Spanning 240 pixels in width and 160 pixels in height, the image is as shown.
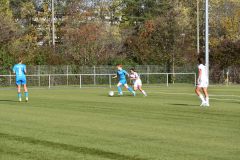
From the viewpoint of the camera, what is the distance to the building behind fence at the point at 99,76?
54219 millimetres

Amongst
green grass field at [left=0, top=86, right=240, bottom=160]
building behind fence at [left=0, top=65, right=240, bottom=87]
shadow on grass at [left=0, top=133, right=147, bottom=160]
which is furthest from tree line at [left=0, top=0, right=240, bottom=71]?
shadow on grass at [left=0, top=133, right=147, bottom=160]

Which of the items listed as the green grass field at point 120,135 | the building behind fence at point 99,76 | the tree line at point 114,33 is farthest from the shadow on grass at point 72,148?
the tree line at point 114,33

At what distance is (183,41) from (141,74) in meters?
13.0

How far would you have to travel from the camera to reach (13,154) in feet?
35.7

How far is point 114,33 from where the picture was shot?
78.2 meters

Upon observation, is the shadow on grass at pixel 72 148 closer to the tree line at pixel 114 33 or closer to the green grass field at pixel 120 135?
the green grass field at pixel 120 135

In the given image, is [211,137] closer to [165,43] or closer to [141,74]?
[141,74]

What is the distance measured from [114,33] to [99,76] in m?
22.2

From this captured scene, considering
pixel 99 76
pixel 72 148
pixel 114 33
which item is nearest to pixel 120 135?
pixel 72 148

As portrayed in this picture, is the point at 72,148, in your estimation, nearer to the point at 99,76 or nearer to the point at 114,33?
the point at 99,76

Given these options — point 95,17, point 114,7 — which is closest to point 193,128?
point 95,17

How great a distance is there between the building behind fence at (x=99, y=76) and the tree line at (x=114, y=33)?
180cm

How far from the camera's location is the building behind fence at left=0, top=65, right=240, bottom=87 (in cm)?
5422

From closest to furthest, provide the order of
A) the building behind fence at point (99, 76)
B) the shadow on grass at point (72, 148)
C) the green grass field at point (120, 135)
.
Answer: the shadow on grass at point (72, 148), the green grass field at point (120, 135), the building behind fence at point (99, 76)
